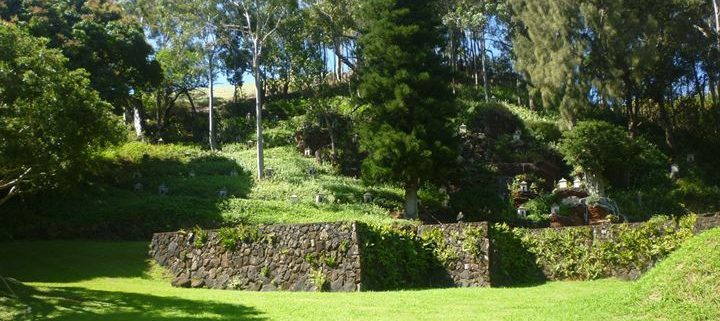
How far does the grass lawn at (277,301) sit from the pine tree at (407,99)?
10.6 m

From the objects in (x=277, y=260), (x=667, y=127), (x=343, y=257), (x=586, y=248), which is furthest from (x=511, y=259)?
(x=667, y=127)

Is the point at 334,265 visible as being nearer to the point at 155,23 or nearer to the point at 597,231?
the point at 597,231

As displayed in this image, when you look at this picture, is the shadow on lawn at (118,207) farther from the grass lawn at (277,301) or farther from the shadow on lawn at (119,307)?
the shadow on lawn at (119,307)

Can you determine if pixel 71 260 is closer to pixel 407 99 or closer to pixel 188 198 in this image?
pixel 188 198

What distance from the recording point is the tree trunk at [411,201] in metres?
23.8

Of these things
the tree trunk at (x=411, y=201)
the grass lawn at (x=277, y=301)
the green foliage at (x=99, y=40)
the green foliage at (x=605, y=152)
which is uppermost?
the green foliage at (x=99, y=40)

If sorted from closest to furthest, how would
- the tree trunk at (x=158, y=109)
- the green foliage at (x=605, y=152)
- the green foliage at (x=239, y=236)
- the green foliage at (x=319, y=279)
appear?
the green foliage at (x=319, y=279) < the green foliage at (x=239, y=236) < the green foliage at (x=605, y=152) < the tree trunk at (x=158, y=109)

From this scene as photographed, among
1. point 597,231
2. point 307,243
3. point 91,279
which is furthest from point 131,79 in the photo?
point 597,231

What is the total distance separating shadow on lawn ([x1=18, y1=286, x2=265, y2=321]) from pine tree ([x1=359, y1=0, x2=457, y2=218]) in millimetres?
12831

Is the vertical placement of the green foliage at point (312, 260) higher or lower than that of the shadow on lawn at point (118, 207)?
lower

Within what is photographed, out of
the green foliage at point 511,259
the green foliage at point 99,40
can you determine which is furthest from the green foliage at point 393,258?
the green foliage at point 99,40

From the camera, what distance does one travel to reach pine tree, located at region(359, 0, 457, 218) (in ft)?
76.1

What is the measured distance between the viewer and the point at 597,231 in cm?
1341

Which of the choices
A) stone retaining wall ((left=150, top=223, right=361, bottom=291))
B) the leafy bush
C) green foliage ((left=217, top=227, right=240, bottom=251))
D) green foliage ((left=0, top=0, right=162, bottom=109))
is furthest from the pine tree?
green foliage ((left=0, top=0, right=162, bottom=109))
